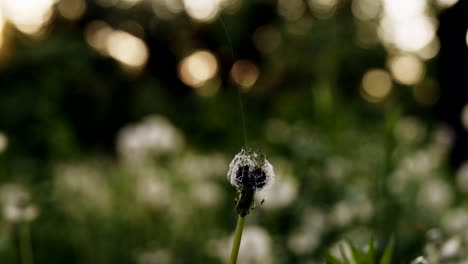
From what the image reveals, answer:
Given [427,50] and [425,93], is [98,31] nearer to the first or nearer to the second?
[427,50]

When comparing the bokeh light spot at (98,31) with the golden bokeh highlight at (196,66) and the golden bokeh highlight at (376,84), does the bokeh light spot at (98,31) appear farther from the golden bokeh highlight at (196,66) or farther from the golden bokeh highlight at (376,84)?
the golden bokeh highlight at (376,84)

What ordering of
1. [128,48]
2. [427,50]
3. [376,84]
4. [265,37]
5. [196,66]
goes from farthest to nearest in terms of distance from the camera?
[128,48]
[265,37]
[196,66]
[376,84]
[427,50]

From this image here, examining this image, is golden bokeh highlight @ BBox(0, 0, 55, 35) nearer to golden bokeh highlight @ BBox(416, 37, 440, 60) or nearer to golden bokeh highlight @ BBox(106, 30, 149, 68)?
golden bokeh highlight @ BBox(106, 30, 149, 68)

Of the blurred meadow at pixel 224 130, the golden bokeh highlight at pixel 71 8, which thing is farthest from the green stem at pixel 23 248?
the golden bokeh highlight at pixel 71 8

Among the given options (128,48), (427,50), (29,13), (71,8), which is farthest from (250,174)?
(71,8)

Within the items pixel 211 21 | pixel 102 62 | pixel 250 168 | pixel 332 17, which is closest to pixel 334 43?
pixel 332 17

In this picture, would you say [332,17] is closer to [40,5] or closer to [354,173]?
[40,5]
